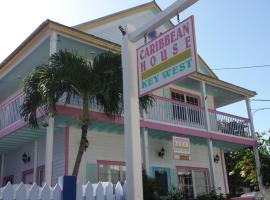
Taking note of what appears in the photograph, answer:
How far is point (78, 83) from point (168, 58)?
5.17 m

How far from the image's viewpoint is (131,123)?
4609mm

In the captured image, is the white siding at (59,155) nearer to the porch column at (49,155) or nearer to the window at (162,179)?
the porch column at (49,155)

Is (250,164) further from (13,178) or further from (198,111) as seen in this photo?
(13,178)

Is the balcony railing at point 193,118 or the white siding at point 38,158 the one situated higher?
the balcony railing at point 193,118

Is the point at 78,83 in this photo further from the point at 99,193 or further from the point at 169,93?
the point at 169,93

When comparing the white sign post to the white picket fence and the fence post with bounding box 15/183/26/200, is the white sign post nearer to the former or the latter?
the white picket fence

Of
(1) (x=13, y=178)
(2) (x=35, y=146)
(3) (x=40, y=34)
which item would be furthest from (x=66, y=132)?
(1) (x=13, y=178)

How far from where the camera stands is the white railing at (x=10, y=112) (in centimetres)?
1253

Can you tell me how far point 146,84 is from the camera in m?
4.81

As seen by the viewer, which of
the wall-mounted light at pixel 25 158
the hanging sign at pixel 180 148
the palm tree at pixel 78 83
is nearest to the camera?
the palm tree at pixel 78 83

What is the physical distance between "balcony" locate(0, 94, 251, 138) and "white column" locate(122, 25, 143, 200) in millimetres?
6326

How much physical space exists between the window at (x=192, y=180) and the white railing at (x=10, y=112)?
7288 millimetres

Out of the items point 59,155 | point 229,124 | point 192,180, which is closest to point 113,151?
point 59,155

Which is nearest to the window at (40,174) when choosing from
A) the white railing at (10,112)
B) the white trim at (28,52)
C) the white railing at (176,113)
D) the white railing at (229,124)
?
the white railing at (10,112)
